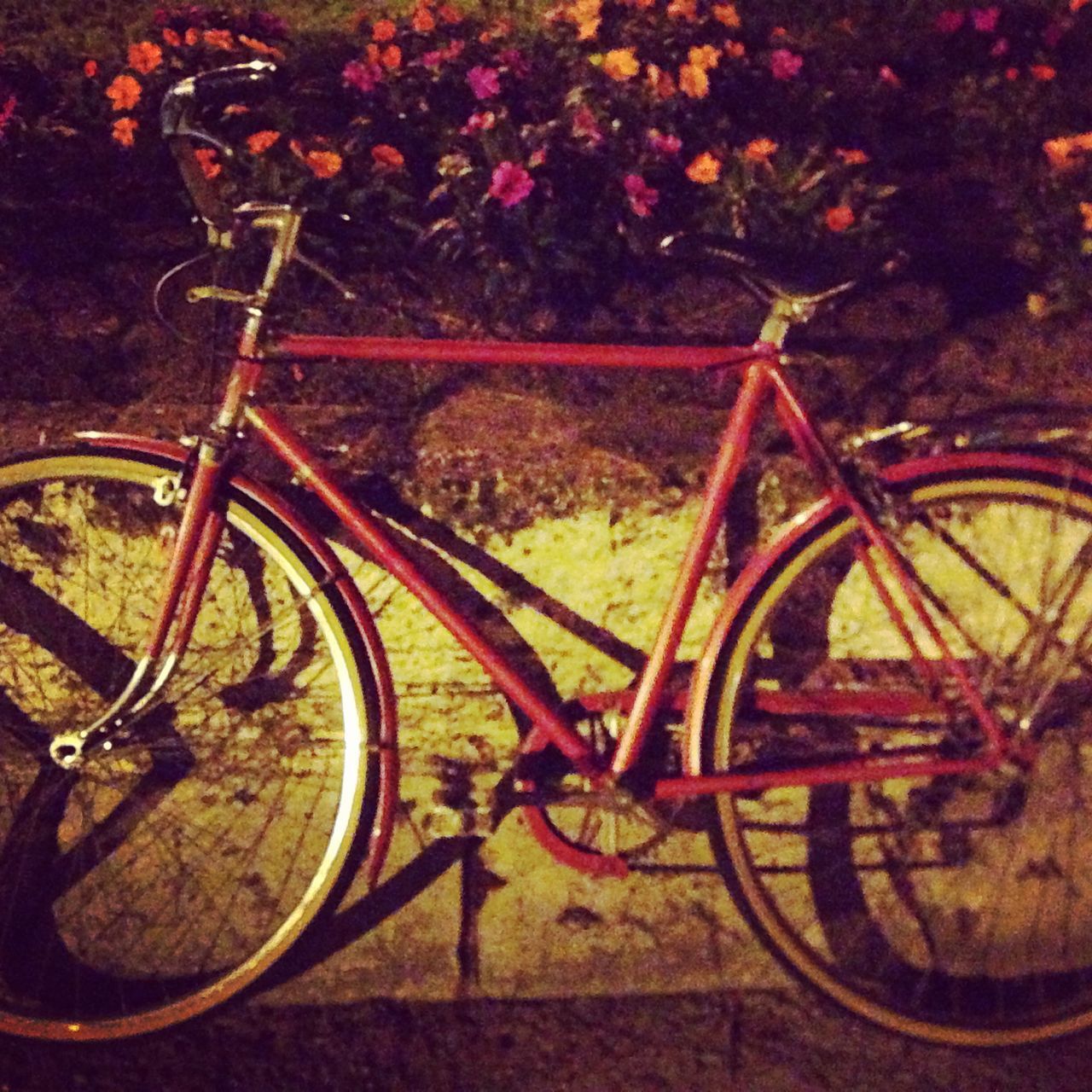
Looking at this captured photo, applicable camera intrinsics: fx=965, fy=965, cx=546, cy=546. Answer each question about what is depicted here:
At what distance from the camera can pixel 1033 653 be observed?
244cm

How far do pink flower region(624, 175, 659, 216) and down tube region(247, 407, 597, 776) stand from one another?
1.43 metres

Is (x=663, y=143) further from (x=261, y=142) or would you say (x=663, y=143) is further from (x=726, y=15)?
(x=261, y=142)

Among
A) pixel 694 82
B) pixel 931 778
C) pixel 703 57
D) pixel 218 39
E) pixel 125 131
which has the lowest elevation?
pixel 931 778

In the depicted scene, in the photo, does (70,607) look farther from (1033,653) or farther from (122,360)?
(1033,653)

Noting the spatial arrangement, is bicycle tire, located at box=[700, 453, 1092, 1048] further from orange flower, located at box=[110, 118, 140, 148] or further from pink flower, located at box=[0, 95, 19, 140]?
pink flower, located at box=[0, 95, 19, 140]

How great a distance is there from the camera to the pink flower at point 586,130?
3.20 m

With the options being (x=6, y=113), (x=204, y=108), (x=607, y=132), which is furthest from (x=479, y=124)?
(x=6, y=113)

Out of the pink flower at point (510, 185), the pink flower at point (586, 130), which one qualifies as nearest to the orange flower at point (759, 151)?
the pink flower at point (586, 130)

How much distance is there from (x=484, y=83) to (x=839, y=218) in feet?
4.27

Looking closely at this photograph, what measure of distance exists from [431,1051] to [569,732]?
0.86 metres

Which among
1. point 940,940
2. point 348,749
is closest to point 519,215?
point 348,749

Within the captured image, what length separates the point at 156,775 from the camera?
2.89 meters

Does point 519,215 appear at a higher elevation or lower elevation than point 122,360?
higher

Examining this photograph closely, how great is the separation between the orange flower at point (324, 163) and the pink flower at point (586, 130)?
Result: 790 mm
